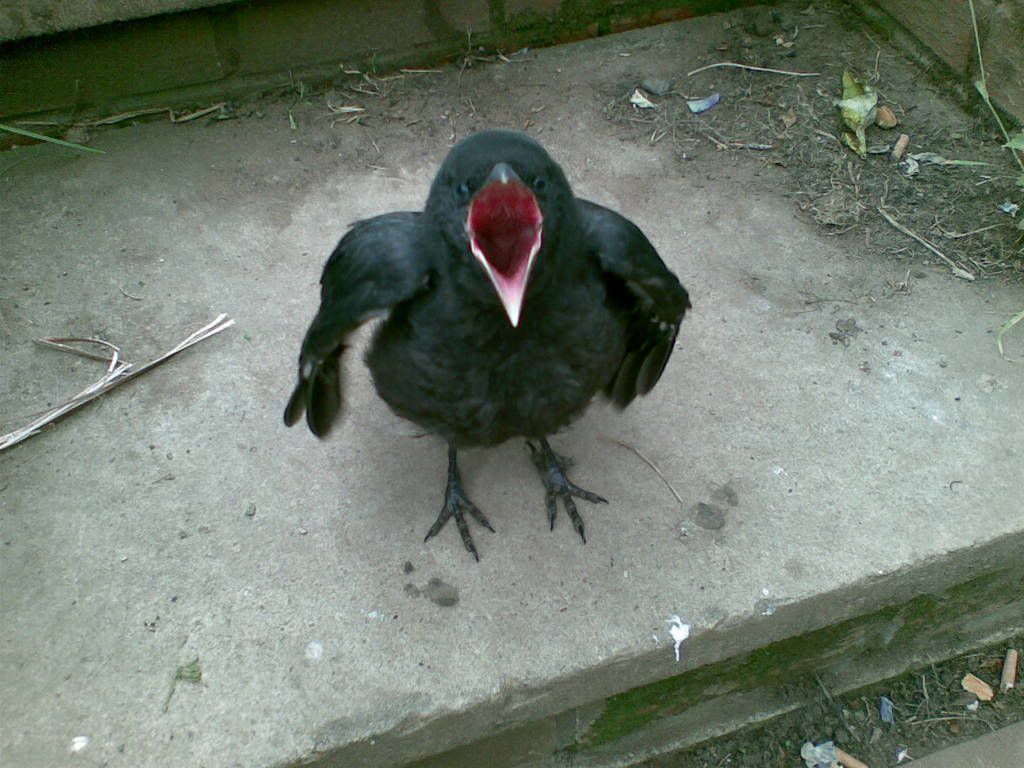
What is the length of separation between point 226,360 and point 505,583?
4.24ft

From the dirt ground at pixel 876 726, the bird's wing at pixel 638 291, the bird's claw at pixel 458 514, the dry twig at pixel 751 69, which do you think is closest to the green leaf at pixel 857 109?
the dry twig at pixel 751 69

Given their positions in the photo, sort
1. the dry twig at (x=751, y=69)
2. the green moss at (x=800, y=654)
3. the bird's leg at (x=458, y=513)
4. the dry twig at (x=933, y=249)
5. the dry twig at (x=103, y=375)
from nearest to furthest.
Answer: the bird's leg at (x=458, y=513), the green moss at (x=800, y=654), the dry twig at (x=103, y=375), the dry twig at (x=933, y=249), the dry twig at (x=751, y=69)

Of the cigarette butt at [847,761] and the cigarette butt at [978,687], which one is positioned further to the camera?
the cigarette butt at [978,687]

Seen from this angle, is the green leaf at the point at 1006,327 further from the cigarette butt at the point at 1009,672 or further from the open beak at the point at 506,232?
the open beak at the point at 506,232

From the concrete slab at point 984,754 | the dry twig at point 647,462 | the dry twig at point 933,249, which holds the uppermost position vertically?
the dry twig at point 933,249

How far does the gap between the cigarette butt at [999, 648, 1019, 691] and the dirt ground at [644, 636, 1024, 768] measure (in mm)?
19

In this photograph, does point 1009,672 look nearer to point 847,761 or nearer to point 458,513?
point 847,761

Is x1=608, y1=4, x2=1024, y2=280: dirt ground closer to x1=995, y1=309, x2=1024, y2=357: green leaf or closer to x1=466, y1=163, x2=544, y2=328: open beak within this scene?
x1=995, y1=309, x2=1024, y2=357: green leaf

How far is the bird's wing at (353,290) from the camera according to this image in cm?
213

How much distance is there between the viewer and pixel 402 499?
262 centimetres

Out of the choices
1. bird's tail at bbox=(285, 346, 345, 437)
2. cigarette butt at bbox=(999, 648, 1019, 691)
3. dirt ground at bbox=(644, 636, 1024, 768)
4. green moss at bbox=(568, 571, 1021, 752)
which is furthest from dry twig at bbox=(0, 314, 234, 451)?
cigarette butt at bbox=(999, 648, 1019, 691)

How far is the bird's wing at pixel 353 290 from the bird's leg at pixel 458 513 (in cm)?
41

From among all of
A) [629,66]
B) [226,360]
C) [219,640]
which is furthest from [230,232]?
[629,66]

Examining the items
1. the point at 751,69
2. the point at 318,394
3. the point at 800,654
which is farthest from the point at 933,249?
the point at 318,394
